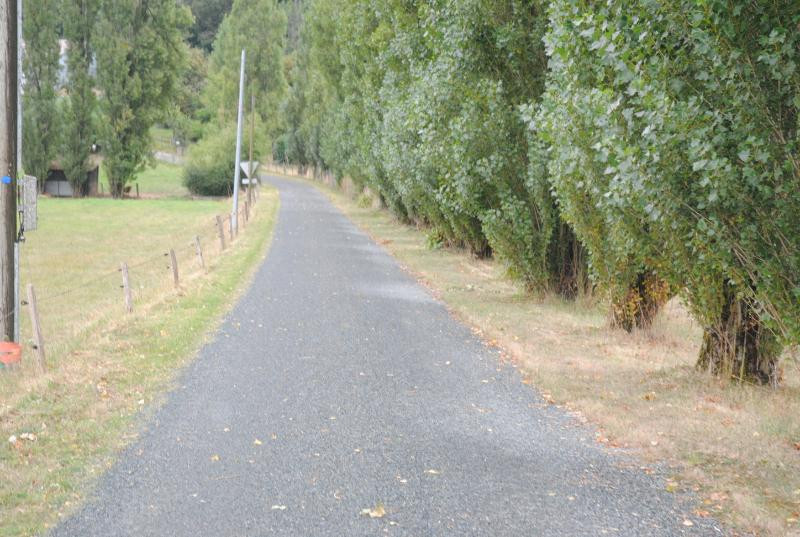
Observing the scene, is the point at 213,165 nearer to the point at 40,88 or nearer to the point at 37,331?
the point at 40,88

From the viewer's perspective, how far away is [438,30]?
17078 millimetres

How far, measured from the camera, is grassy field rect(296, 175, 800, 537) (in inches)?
231

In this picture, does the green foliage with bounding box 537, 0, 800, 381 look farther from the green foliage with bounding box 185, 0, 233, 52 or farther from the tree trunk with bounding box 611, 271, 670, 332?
the green foliage with bounding box 185, 0, 233, 52

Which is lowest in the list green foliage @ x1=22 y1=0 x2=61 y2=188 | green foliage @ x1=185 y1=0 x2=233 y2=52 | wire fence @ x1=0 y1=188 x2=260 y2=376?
wire fence @ x1=0 y1=188 x2=260 y2=376

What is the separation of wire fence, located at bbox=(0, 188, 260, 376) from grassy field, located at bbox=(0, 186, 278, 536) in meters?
0.05

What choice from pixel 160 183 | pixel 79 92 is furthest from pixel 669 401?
pixel 160 183

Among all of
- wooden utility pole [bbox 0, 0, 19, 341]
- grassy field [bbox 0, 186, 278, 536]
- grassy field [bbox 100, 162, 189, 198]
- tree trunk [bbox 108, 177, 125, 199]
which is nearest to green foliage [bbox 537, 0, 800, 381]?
grassy field [bbox 0, 186, 278, 536]

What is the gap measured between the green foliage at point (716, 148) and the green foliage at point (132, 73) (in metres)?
52.6

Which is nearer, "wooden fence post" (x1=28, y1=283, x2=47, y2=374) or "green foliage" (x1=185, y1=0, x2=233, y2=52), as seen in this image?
"wooden fence post" (x1=28, y1=283, x2=47, y2=374)

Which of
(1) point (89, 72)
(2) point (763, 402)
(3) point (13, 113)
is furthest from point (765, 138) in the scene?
(1) point (89, 72)

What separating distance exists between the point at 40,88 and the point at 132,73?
6.25 meters

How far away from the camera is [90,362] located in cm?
998

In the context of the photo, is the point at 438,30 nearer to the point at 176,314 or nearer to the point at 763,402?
the point at 176,314

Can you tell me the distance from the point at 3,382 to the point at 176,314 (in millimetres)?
4489
